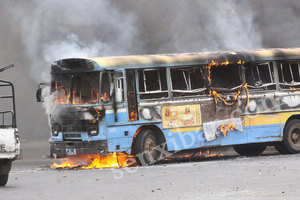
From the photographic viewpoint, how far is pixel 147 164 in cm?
1769

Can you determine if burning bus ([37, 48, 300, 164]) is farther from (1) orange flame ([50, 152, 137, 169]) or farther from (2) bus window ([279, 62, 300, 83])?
(1) orange flame ([50, 152, 137, 169])

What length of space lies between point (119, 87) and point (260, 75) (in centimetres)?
454

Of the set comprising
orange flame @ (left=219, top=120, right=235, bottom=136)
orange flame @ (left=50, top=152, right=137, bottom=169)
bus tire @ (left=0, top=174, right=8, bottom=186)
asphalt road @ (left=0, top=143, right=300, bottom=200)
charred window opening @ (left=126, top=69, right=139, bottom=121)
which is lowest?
asphalt road @ (left=0, top=143, right=300, bottom=200)

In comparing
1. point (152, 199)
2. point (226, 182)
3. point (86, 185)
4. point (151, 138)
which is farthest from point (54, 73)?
point (152, 199)

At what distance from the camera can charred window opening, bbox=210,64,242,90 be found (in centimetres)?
1909

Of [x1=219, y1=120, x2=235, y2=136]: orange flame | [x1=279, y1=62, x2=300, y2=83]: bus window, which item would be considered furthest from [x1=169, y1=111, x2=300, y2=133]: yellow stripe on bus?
[x1=279, y1=62, x2=300, y2=83]: bus window

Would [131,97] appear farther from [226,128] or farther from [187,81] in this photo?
[226,128]

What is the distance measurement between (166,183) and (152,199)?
2327 mm

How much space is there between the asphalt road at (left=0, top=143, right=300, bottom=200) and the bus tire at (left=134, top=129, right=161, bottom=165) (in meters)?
0.76

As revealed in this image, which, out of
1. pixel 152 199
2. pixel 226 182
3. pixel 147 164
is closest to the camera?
pixel 152 199

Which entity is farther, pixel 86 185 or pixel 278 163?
pixel 278 163

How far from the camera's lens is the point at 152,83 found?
1792 centimetres

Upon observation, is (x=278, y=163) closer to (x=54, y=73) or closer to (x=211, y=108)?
(x=211, y=108)

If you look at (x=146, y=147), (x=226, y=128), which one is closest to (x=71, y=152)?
→ (x=146, y=147)
